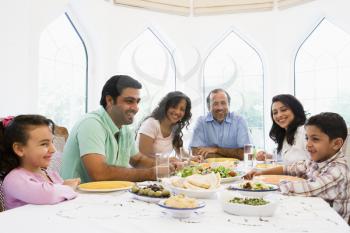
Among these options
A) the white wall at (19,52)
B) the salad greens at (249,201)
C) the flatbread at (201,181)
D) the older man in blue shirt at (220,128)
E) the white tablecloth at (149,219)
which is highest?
the white wall at (19,52)

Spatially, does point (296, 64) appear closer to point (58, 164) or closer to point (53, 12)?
point (53, 12)

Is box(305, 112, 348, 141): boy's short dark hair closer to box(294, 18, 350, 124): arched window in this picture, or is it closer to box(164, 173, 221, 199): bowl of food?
box(164, 173, 221, 199): bowl of food

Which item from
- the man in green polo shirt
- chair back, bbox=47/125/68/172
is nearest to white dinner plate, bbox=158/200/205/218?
the man in green polo shirt

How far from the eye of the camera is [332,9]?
13.9 ft

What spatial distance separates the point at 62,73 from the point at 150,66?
137 cm

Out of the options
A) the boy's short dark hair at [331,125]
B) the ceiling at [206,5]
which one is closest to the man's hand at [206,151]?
the boy's short dark hair at [331,125]

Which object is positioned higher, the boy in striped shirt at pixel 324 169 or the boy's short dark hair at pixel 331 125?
the boy's short dark hair at pixel 331 125

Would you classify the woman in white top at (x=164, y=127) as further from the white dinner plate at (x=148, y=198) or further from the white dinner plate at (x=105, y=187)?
the white dinner plate at (x=148, y=198)

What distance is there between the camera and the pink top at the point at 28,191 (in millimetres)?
1214

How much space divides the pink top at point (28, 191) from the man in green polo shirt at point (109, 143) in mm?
384

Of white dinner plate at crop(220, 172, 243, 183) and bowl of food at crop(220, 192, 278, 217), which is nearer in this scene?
bowl of food at crop(220, 192, 278, 217)

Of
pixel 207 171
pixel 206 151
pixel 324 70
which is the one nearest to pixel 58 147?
pixel 207 171

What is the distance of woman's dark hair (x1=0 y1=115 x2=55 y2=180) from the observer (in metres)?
1.41

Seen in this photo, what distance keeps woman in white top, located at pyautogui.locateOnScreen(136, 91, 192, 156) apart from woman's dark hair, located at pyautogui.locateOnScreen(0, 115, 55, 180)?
1538mm
